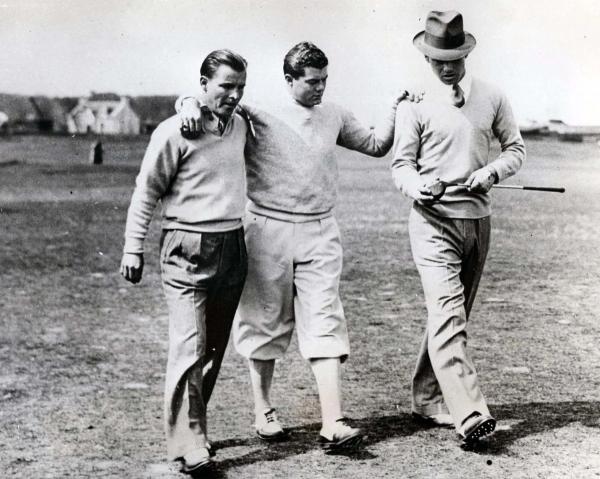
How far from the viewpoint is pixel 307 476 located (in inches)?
165

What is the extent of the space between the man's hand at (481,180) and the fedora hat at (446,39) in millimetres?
571

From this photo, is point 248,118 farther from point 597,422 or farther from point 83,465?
point 597,422

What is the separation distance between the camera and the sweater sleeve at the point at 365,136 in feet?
16.2

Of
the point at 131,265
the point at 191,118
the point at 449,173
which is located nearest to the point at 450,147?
the point at 449,173

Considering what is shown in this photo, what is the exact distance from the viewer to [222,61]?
435cm

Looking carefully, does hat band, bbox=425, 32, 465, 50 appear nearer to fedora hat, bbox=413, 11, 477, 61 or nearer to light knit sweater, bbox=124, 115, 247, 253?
fedora hat, bbox=413, 11, 477, 61

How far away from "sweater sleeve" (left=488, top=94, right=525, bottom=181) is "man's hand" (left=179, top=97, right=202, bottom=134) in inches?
60.1

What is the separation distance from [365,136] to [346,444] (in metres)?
1.59

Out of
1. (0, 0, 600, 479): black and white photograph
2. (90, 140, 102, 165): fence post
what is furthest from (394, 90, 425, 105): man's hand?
(90, 140, 102, 165): fence post

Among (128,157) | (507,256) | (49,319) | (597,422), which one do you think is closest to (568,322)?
(597,422)

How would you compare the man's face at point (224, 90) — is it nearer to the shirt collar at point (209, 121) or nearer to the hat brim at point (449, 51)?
the shirt collar at point (209, 121)

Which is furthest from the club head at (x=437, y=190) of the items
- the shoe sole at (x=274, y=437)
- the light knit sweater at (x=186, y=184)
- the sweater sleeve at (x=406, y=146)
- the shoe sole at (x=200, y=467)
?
the shoe sole at (x=200, y=467)

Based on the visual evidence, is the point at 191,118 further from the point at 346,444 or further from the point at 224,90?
the point at 346,444

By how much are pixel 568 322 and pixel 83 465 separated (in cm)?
398
